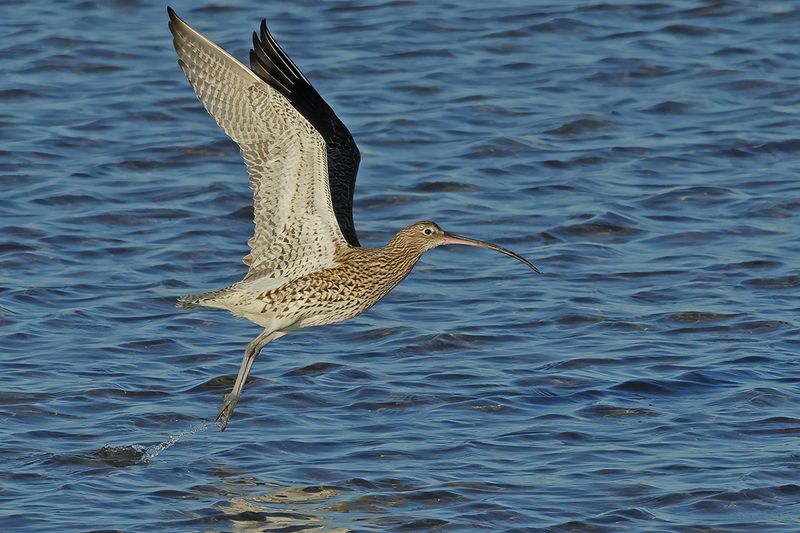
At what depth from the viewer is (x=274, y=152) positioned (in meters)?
8.88

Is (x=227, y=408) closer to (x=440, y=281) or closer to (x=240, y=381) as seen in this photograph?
(x=240, y=381)

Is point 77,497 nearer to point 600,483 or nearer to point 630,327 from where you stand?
point 600,483

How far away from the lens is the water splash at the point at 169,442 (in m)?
9.18

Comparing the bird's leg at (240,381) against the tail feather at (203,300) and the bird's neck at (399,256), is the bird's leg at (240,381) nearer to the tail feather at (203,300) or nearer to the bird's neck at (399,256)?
the tail feather at (203,300)

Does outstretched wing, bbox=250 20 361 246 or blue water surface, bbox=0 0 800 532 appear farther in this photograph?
outstretched wing, bbox=250 20 361 246

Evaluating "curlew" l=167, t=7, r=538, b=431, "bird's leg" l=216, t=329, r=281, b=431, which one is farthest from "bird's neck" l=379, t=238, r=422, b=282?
"bird's leg" l=216, t=329, r=281, b=431

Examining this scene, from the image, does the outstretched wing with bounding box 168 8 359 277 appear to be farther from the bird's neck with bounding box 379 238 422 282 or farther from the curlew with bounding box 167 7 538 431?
the bird's neck with bounding box 379 238 422 282

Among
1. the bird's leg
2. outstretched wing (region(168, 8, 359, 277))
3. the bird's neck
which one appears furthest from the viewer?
the bird's neck

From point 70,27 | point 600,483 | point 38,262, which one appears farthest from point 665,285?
point 70,27

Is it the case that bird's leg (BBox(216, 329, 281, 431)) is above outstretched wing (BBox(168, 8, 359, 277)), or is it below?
below

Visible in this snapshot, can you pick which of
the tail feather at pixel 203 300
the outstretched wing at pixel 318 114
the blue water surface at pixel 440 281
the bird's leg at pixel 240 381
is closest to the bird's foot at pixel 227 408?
the bird's leg at pixel 240 381

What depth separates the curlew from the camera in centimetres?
880

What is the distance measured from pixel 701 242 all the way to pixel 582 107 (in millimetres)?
3050

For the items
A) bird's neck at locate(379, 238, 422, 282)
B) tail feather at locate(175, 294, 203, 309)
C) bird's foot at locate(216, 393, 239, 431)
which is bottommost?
bird's foot at locate(216, 393, 239, 431)
